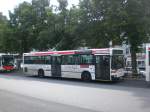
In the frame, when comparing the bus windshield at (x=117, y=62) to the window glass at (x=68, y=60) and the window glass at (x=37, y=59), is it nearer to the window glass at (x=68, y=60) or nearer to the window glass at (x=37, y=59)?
the window glass at (x=68, y=60)

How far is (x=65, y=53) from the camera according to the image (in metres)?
22.5

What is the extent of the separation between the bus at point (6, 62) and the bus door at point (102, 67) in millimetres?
17145

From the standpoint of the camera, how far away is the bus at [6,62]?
32688 millimetres

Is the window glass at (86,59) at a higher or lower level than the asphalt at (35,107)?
higher

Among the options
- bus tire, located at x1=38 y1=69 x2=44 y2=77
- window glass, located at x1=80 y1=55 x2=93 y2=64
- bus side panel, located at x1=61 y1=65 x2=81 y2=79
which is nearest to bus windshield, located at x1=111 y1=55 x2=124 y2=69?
window glass, located at x1=80 y1=55 x2=93 y2=64

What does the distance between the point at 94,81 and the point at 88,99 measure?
9258mm

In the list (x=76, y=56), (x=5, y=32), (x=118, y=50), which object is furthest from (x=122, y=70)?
(x=5, y=32)

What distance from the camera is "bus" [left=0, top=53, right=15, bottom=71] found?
32.7 meters

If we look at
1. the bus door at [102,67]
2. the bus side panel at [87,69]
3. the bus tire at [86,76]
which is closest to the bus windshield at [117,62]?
the bus door at [102,67]

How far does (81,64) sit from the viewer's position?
2092 cm

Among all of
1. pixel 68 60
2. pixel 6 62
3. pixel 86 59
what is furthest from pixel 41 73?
pixel 6 62

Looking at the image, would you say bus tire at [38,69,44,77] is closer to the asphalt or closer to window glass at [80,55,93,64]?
window glass at [80,55,93,64]

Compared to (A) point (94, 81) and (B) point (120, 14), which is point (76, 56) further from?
(B) point (120, 14)

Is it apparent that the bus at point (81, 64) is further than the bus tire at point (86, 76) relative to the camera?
No
